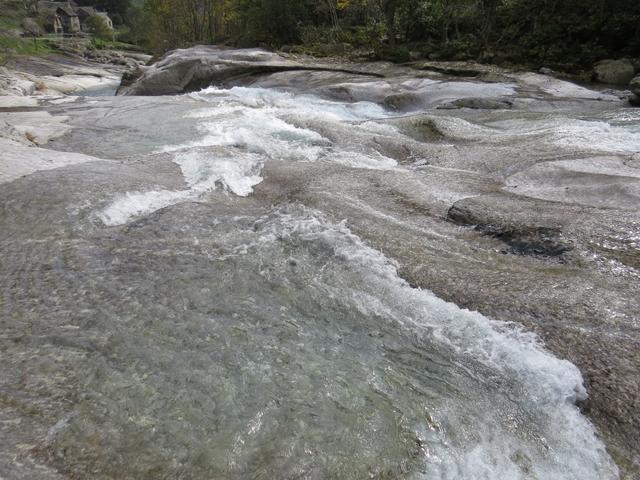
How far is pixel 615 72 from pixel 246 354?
1998cm

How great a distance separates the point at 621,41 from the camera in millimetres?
19047

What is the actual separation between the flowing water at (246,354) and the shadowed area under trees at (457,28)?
1914 cm

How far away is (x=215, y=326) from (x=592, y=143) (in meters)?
8.35

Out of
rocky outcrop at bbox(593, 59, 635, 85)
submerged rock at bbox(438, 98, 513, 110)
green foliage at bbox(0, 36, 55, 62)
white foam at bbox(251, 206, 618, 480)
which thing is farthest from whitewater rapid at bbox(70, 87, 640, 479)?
green foliage at bbox(0, 36, 55, 62)

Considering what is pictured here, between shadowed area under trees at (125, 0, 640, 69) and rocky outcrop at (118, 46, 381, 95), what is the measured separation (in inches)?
221

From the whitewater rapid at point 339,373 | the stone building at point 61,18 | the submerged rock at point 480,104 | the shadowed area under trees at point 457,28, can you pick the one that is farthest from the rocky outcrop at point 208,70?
the stone building at point 61,18

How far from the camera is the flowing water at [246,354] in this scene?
2.77 m

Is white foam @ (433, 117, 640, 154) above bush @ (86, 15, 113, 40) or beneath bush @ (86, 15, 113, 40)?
above

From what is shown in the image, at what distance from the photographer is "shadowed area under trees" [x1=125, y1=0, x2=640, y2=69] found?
19.3m

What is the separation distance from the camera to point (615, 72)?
1706 cm

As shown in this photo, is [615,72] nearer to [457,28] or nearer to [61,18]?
[457,28]

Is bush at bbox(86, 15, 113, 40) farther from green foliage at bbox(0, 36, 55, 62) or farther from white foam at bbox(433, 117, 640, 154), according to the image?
white foam at bbox(433, 117, 640, 154)

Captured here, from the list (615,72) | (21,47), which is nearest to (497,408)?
(615,72)

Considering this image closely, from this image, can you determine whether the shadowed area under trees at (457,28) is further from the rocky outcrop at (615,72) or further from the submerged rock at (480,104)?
the submerged rock at (480,104)
